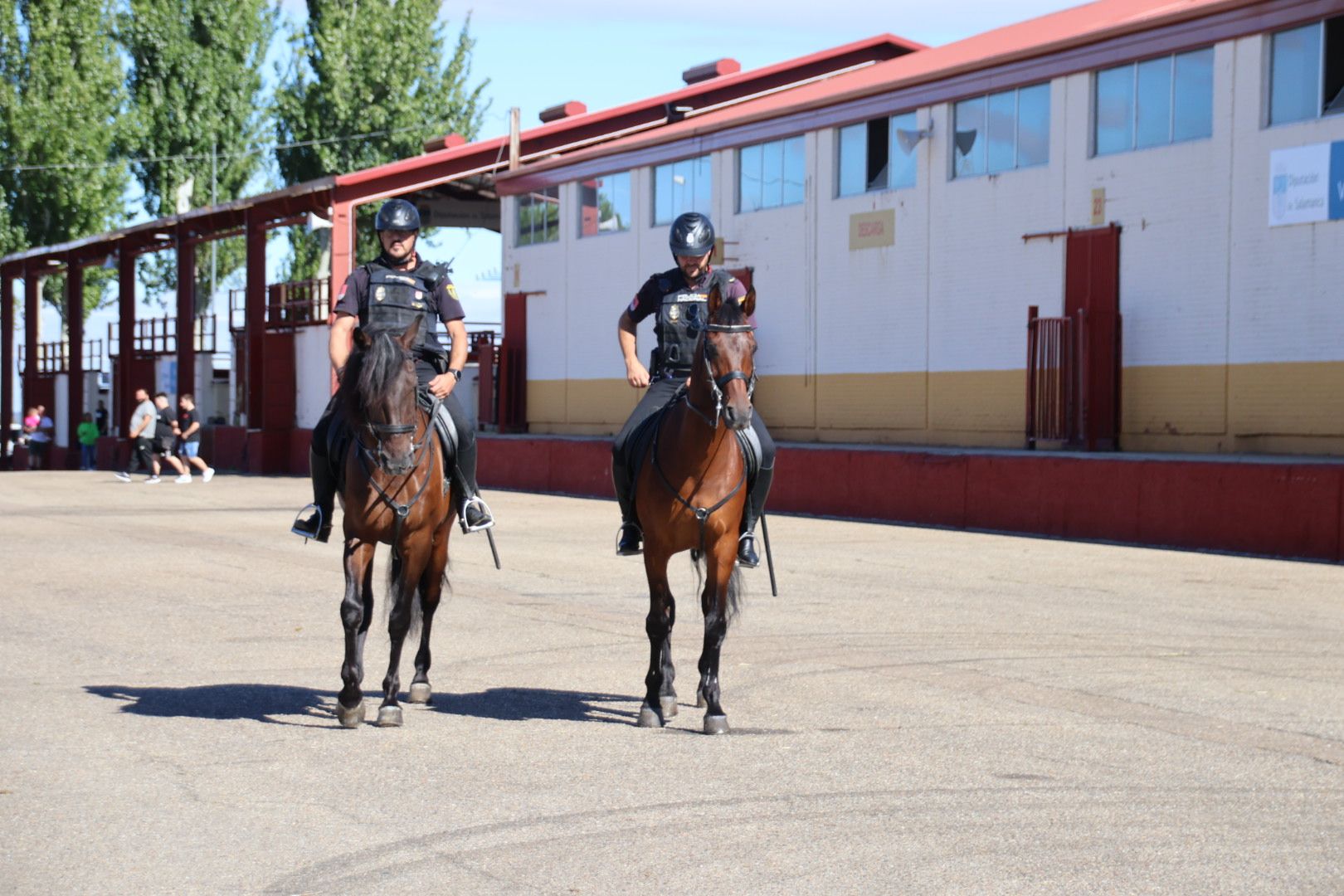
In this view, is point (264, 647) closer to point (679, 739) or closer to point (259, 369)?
point (679, 739)

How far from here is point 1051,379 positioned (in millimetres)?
25766

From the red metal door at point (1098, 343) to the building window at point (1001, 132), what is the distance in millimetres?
2101

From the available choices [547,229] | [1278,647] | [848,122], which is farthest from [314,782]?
[547,229]

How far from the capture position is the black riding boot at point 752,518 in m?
8.66

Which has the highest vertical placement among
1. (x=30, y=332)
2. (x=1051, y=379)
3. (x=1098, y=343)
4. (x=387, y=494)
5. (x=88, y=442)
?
(x=30, y=332)

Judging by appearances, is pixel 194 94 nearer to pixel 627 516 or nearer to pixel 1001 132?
pixel 1001 132

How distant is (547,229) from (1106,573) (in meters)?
25.1

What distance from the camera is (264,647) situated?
1076 centimetres

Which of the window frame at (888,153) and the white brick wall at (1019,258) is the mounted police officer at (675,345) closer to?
the white brick wall at (1019,258)

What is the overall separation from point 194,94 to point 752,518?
54941 mm

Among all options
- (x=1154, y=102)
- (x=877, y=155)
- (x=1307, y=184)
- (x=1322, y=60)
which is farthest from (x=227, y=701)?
(x=877, y=155)

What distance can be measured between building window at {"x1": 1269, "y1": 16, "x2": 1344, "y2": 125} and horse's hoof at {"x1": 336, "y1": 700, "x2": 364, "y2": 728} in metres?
17.9

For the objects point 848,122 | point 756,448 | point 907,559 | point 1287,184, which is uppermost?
point 848,122

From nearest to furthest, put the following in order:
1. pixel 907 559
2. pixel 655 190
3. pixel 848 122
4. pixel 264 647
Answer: pixel 264 647 → pixel 907 559 → pixel 848 122 → pixel 655 190
